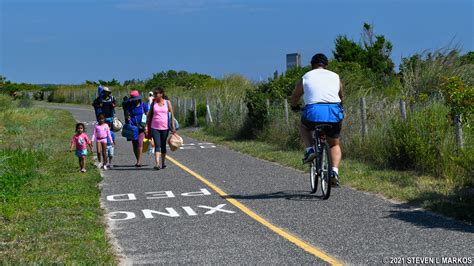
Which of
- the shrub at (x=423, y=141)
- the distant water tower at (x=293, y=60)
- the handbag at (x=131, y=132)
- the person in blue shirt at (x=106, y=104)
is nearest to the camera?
the shrub at (x=423, y=141)

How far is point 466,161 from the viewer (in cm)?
1040

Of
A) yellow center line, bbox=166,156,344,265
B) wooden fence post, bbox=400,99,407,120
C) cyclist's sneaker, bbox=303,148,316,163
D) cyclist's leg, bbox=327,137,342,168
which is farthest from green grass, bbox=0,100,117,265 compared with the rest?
wooden fence post, bbox=400,99,407,120

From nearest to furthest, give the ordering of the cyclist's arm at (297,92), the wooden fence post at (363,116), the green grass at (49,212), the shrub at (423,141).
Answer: the green grass at (49,212) → the cyclist's arm at (297,92) → the shrub at (423,141) → the wooden fence post at (363,116)

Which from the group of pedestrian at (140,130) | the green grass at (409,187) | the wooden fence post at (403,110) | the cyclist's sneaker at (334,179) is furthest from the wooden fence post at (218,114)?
the cyclist's sneaker at (334,179)

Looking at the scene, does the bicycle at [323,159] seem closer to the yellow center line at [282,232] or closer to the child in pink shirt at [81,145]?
the yellow center line at [282,232]

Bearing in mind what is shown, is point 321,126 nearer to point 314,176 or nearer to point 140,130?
point 314,176

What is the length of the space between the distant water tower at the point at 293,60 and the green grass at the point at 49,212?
33.1 ft

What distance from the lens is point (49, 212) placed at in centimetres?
1031

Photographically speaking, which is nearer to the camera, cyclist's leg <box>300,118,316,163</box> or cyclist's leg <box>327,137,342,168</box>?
cyclist's leg <box>327,137,342,168</box>

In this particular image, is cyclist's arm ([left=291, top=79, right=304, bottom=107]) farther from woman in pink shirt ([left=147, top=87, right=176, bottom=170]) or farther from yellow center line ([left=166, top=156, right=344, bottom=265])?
woman in pink shirt ([left=147, top=87, right=176, bottom=170])

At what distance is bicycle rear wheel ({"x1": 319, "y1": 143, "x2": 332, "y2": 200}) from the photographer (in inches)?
417

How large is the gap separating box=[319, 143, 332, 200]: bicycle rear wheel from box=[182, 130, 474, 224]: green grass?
3.21 feet

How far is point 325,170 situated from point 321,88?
1.15m

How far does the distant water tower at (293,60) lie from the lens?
2695 centimetres
